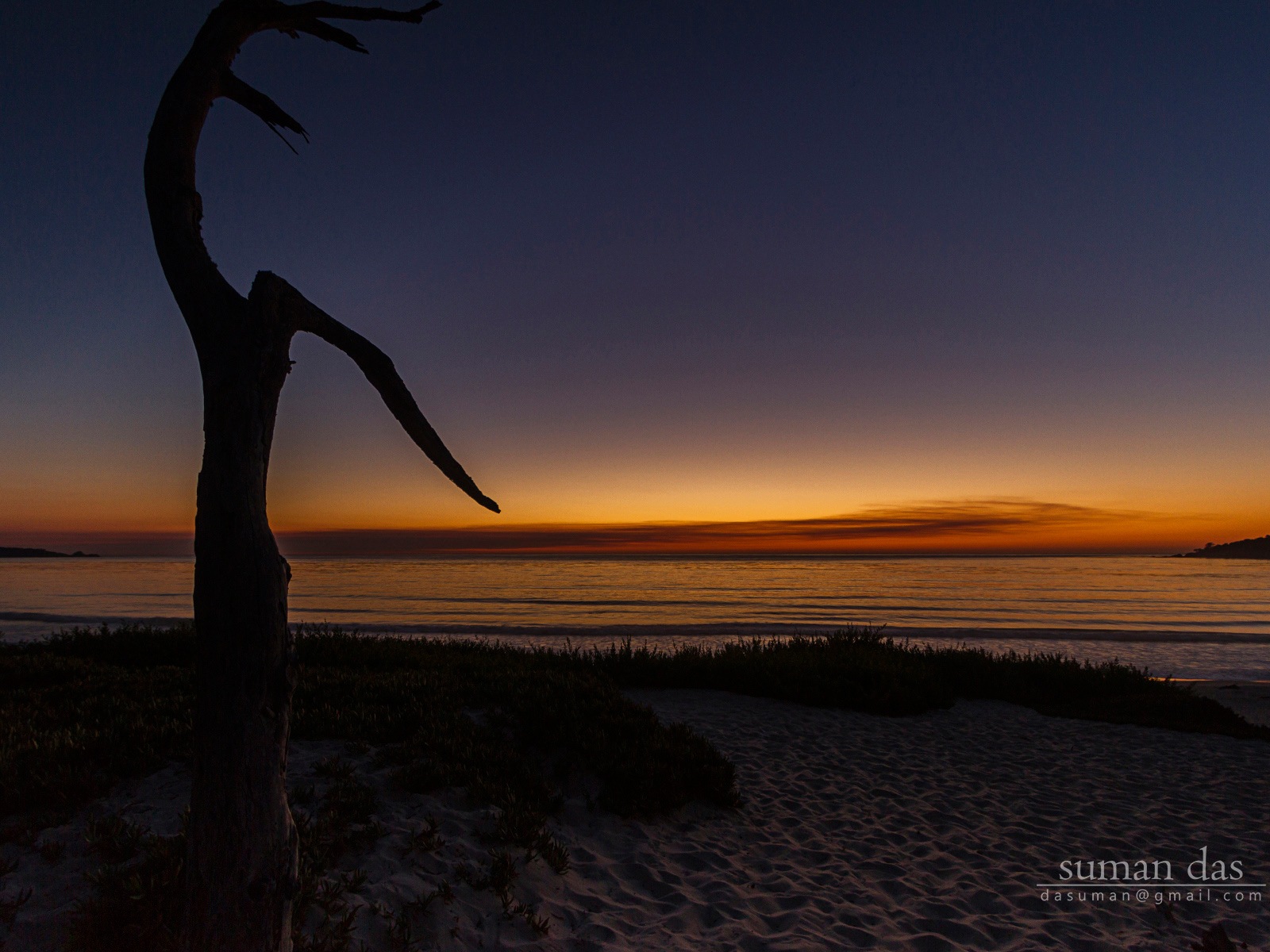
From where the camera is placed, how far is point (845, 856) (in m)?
7.03

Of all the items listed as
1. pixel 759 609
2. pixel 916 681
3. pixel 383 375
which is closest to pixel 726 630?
pixel 759 609

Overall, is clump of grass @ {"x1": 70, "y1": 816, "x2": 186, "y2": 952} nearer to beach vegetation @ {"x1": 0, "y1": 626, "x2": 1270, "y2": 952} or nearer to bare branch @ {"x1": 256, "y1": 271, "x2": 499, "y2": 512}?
beach vegetation @ {"x1": 0, "y1": 626, "x2": 1270, "y2": 952}

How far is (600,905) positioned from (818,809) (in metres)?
3.71

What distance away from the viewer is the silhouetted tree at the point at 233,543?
3154 mm

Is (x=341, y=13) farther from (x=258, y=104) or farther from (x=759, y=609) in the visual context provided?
(x=759, y=609)

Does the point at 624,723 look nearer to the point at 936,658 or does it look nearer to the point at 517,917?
the point at 517,917

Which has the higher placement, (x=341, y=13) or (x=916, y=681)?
(x=341, y=13)

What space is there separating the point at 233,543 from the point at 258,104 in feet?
8.11

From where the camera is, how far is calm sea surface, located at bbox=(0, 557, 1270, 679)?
1129 inches

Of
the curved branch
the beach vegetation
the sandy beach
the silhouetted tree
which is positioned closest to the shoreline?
the beach vegetation

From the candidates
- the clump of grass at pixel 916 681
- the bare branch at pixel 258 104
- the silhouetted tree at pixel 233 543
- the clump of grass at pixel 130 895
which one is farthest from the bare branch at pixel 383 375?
the clump of grass at pixel 916 681

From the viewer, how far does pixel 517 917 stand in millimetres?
5293

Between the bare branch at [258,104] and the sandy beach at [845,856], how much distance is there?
5.45 meters

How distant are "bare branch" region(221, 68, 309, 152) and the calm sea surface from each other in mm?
25289
